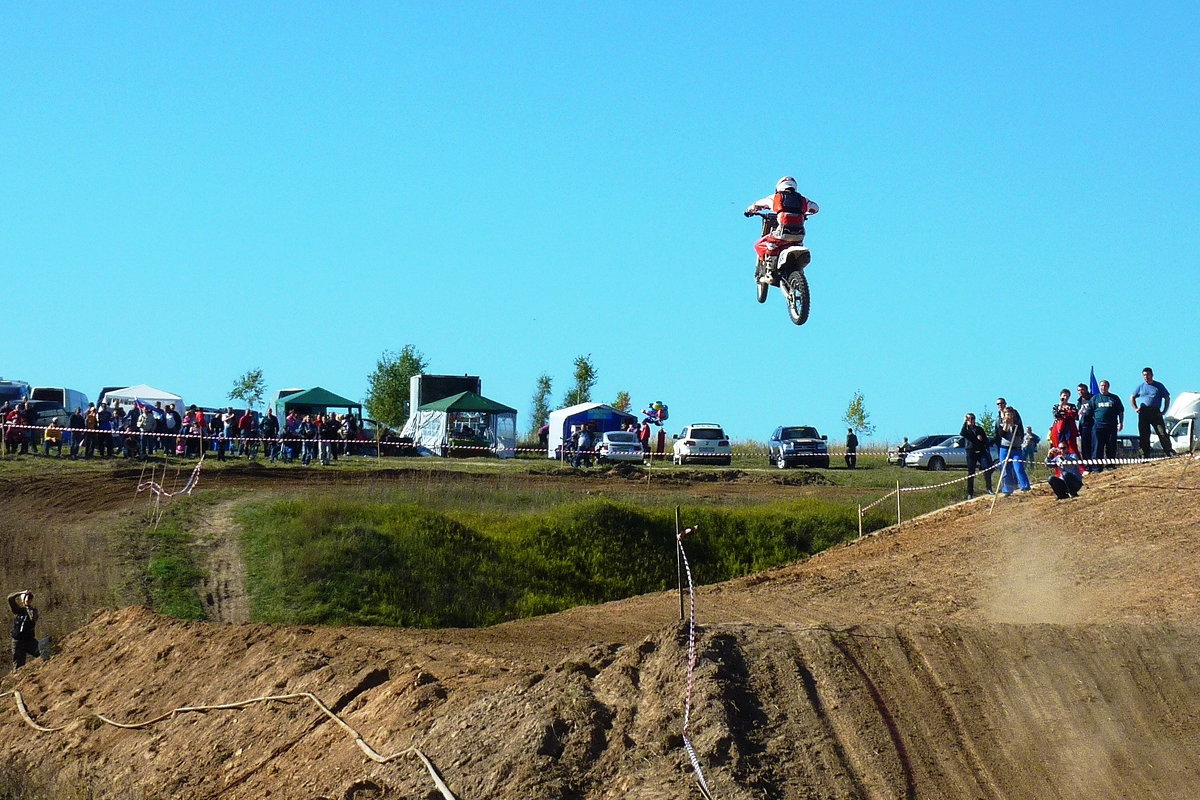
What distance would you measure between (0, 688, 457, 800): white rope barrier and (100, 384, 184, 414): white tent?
28.9 m

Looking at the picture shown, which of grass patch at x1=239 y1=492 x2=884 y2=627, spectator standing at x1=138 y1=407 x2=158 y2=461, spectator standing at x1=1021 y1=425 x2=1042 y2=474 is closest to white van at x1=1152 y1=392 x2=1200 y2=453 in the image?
grass patch at x1=239 y1=492 x2=884 y2=627

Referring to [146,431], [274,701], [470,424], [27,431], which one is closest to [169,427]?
[146,431]

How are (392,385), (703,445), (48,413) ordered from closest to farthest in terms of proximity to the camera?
(48,413) → (703,445) → (392,385)

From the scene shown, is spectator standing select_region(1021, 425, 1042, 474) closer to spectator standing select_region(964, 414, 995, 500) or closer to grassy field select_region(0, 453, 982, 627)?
spectator standing select_region(964, 414, 995, 500)

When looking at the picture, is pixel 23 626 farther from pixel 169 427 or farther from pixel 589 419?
pixel 589 419

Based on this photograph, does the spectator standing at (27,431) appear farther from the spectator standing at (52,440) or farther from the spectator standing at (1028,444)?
the spectator standing at (1028,444)

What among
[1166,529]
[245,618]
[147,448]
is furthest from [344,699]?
[147,448]

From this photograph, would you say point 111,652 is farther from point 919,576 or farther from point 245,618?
point 919,576

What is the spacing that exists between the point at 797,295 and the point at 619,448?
30.8 meters

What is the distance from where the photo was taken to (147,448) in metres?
33.9

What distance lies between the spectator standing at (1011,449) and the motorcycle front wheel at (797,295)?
685cm

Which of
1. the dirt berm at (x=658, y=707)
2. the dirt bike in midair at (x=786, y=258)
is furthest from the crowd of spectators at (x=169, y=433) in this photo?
the dirt bike in midair at (x=786, y=258)

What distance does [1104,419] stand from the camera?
21.9m

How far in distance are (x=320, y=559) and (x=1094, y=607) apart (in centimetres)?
1252
